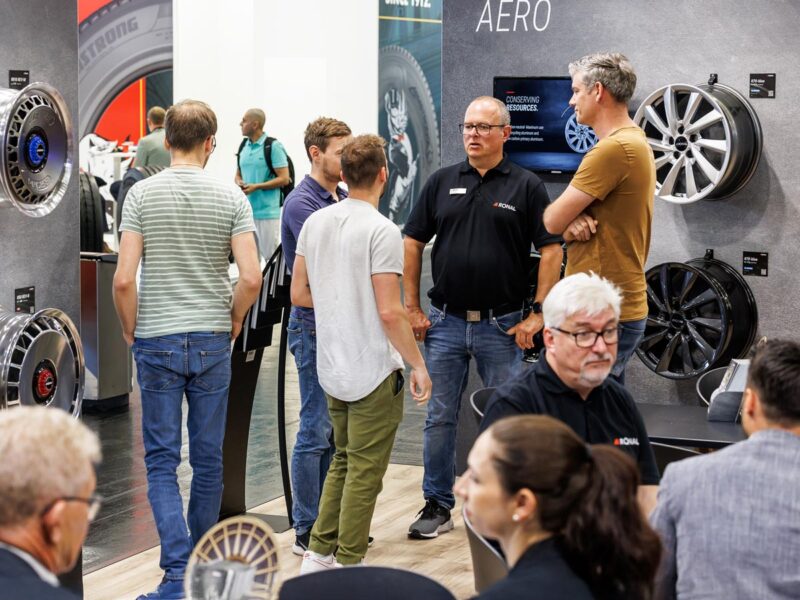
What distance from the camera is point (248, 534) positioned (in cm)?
187

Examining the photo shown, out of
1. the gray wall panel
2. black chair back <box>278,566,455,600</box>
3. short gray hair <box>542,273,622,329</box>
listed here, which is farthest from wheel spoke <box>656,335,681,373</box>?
black chair back <box>278,566,455,600</box>

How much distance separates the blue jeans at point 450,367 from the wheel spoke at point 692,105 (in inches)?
50.0

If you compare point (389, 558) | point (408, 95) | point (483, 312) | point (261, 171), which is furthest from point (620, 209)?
point (408, 95)

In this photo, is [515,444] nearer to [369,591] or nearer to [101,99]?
[369,591]

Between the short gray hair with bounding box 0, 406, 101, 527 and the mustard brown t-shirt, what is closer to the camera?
the short gray hair with bounding box 0, 406, 101, 527

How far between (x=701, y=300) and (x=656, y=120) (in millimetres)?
868

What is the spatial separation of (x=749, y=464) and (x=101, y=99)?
1205 cm

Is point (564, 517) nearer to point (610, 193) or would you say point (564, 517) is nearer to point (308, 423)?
point (610, 193)

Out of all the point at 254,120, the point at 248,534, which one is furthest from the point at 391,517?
the point at 254,120

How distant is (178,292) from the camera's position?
13.5 feet

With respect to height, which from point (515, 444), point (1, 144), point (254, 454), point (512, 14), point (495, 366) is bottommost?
point (254, 454)

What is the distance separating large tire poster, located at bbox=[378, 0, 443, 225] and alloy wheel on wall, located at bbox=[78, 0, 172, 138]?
2.51 m

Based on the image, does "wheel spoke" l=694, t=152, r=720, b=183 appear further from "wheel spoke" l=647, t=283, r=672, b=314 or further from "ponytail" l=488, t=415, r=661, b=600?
"ponytail" l=488, t=415, r=661, b=600

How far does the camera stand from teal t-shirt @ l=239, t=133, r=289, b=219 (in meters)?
11.9
